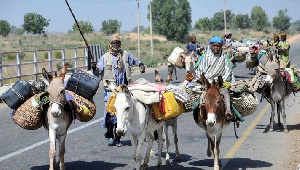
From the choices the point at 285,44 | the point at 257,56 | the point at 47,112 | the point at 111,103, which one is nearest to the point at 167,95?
the point at 111,103

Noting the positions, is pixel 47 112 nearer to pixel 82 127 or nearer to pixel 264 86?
pixel 82 127

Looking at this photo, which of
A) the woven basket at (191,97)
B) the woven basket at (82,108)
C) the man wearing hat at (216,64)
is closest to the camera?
the woven basket at (82,108)

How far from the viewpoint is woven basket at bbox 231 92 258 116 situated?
8.89m

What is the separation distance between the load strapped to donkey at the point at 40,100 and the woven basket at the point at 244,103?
2.41 m

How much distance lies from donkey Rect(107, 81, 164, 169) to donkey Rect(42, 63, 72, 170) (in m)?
0.77

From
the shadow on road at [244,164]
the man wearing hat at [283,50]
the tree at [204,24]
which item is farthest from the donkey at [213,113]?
the tree at [204,24]

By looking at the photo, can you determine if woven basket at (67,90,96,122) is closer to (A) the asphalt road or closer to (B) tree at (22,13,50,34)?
(A) the asphalt road

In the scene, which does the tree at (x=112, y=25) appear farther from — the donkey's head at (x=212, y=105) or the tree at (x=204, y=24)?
the donkey's head at (x=212, y=105)

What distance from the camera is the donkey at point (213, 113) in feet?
26.0

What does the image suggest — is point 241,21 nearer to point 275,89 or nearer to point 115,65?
point 275,89

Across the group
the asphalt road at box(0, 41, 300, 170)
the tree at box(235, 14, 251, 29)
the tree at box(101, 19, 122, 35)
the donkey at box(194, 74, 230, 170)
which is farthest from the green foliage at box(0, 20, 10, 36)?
the donkey at box(194, 74, 230, 170)

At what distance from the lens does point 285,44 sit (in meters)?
20.2

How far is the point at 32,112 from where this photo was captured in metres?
8.38

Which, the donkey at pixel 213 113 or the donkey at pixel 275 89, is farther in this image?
the donkey at pixel 275 89
